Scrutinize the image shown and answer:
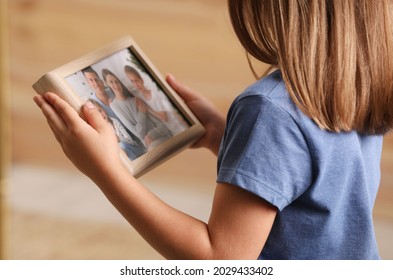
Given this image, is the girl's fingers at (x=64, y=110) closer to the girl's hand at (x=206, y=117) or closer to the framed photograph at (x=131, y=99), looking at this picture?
the framed photograph at (x=131, y=99)

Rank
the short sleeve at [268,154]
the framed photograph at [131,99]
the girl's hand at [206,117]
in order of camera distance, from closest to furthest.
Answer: the short sleeve at [268,154] → the framed photograph at [131,99] → the girl's hand at [206,117]

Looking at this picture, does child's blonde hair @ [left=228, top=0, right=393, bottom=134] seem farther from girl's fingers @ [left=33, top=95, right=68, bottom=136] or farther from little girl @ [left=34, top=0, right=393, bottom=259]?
girl's fingers @ [left=33, top=95, right=68, bottom=136]

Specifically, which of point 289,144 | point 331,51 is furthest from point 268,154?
point 331,51

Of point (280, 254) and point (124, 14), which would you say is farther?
point (124, 14)

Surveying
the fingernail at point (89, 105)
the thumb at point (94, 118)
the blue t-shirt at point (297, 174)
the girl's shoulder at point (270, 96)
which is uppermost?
the fingernail at point (89, 105)

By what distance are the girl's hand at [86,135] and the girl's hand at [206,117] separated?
0.75ft

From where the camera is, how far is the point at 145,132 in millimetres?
906

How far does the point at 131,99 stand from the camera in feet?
3.04

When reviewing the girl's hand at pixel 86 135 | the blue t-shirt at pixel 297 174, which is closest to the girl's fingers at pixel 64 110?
the girl's hand at pixel 86 135

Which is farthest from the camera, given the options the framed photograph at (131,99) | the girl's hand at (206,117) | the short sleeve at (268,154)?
the girl's hand at (206,117)

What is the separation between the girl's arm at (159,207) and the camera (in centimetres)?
76

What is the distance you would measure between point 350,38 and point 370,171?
0.19 meters
